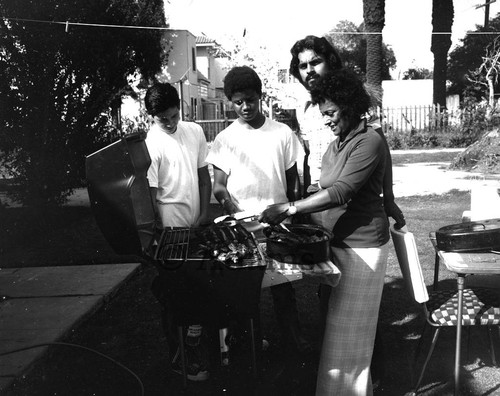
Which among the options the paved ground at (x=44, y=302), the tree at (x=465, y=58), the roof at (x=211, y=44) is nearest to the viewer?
the paved ground at (x=44, y=302)

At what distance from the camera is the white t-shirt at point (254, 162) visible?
143 inches

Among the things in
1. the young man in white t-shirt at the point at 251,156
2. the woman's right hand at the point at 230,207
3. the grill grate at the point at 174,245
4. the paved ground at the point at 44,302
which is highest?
the young man in white t-shirt at the point at 251,156

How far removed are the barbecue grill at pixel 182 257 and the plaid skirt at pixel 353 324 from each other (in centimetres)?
44

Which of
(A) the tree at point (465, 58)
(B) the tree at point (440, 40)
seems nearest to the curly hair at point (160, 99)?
(B) the tree at point (440, 40)

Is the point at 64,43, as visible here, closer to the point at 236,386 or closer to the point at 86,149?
the point at 86,149

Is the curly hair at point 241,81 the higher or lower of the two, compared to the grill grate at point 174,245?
higher

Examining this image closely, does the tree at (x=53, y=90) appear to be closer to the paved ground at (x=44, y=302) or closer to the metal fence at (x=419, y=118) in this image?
the paved ground at (x=44, y=302)

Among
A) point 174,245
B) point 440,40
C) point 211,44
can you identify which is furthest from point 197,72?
A: point 174,245

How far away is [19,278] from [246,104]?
12.1 feet

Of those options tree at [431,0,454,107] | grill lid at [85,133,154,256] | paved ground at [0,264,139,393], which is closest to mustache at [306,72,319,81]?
grill lid at [85,133,154,256]

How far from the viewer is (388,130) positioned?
2316 cm

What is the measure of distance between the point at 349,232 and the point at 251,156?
3.20 feet

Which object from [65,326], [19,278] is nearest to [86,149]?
[19,278]

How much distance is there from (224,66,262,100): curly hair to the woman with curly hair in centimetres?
71
